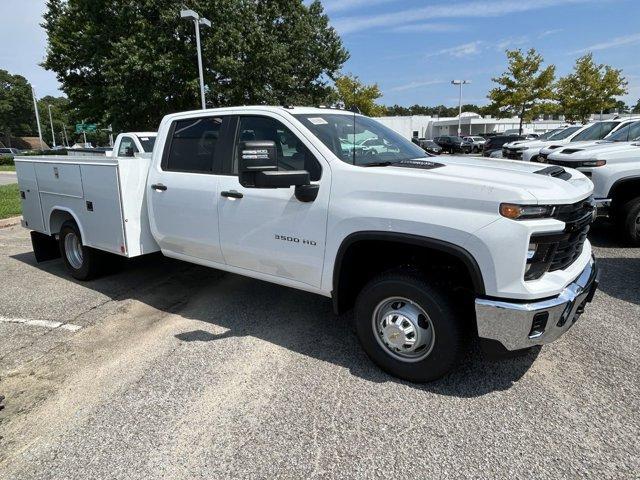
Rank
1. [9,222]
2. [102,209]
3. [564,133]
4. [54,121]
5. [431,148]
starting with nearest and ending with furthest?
1. [102,209]
2. [9,222]
3. [564,133]
4. [431,148]
5. [54,121]

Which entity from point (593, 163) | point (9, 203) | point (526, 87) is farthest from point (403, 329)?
point (526, 87)

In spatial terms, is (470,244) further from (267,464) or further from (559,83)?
(559,83)

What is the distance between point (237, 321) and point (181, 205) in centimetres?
124

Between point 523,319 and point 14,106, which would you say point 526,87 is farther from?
point 14,106

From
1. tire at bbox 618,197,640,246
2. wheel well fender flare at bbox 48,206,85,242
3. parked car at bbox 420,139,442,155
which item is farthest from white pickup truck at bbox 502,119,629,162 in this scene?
wheel well fender flare at bbox 48,206,85,242

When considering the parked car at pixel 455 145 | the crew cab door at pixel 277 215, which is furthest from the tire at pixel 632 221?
the parked car at pixel 455 145

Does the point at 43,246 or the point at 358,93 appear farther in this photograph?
the point at 358,93

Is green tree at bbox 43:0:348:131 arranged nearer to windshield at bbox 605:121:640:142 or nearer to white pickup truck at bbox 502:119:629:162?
white pickup truck at bbox 502:119:629:162

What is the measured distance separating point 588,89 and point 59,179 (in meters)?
40.1

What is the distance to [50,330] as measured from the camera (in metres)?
4.38

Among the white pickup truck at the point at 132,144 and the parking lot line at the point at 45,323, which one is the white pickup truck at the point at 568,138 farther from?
the parking lot line at the point at 45,323

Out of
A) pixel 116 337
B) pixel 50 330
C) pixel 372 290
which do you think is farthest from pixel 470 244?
pixel 50 330

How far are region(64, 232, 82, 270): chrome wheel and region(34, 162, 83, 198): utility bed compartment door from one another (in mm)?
597

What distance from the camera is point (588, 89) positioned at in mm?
35688
